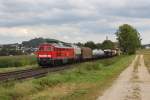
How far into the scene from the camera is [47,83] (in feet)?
86.9

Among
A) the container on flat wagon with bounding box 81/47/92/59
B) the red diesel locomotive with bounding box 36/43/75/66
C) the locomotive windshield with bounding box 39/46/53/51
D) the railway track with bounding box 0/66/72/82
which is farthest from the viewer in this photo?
the container on flat wagon with bounding box 81/47/92/59

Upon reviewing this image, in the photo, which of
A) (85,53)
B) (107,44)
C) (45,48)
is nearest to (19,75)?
(45,48)

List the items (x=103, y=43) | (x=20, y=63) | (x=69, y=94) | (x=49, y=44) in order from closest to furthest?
(x=69, y=94), (x=49, y=44), (x=20, y=63), (x=103, y=43)

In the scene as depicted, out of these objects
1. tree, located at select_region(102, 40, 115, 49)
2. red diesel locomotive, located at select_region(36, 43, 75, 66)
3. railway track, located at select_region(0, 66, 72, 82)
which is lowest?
railway track, located at select_region(0, 66, 72, 82)

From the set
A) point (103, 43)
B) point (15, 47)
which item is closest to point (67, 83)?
point (15, 47)

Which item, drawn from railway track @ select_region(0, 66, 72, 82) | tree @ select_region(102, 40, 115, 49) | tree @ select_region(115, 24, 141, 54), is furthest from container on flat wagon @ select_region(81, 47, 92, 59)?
tree @ select_region(115, 24, 141, 54)

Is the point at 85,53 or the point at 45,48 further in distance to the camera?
the point at 85,53

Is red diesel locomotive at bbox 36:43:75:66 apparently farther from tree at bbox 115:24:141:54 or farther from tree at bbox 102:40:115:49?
tree at bbox 115:24:141:54

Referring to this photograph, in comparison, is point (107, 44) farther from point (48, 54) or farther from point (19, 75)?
point (19, 75)

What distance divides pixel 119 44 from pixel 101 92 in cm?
15667

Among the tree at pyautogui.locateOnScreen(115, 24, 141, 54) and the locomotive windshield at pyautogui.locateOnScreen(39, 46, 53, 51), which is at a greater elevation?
the tree at pyautogui.locateOnScreen(115, 24, 141, 54)

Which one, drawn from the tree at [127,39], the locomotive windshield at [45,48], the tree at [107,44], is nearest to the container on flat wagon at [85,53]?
the locomotive windshield at [45,48]

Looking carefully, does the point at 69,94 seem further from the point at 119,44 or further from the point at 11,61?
the point at 119,44

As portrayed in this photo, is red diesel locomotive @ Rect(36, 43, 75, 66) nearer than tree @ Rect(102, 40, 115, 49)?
Yes
